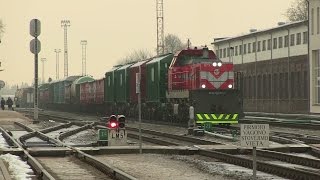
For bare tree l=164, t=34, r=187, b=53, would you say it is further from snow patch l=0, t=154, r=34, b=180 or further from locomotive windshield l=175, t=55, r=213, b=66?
snow patch l=0, t=154, r=34, b=180

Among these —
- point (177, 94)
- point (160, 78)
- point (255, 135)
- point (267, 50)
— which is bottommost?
point (255, 135)

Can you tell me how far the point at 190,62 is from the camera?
109 feet

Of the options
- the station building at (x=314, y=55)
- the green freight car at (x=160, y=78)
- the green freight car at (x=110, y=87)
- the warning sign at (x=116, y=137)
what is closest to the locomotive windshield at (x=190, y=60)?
the green freight car at (x=160, y=78)

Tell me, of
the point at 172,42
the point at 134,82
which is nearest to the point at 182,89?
the point at 134,82

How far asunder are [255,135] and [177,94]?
21.5 metres

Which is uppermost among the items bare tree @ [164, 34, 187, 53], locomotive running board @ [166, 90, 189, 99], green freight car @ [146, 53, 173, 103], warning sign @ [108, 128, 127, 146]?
bare tree @ [164, 34, 187, 53]

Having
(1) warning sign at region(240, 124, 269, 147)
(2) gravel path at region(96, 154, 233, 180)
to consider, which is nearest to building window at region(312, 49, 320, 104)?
(2) gravel path at region(96, 154, 233, 180)

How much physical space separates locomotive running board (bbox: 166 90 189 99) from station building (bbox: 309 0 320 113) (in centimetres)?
3055

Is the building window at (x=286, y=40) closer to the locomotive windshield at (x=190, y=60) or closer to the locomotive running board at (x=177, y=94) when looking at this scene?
the locomotive running board at (x=177, y=94)

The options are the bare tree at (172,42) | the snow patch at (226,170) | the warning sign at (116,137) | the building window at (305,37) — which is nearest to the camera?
the snow patch at (226,170)

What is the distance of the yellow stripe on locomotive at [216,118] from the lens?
30562mm

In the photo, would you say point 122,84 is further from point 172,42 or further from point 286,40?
point 172,42

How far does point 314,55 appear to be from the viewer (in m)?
64.6

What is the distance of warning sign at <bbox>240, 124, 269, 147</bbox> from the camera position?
12.2 m
